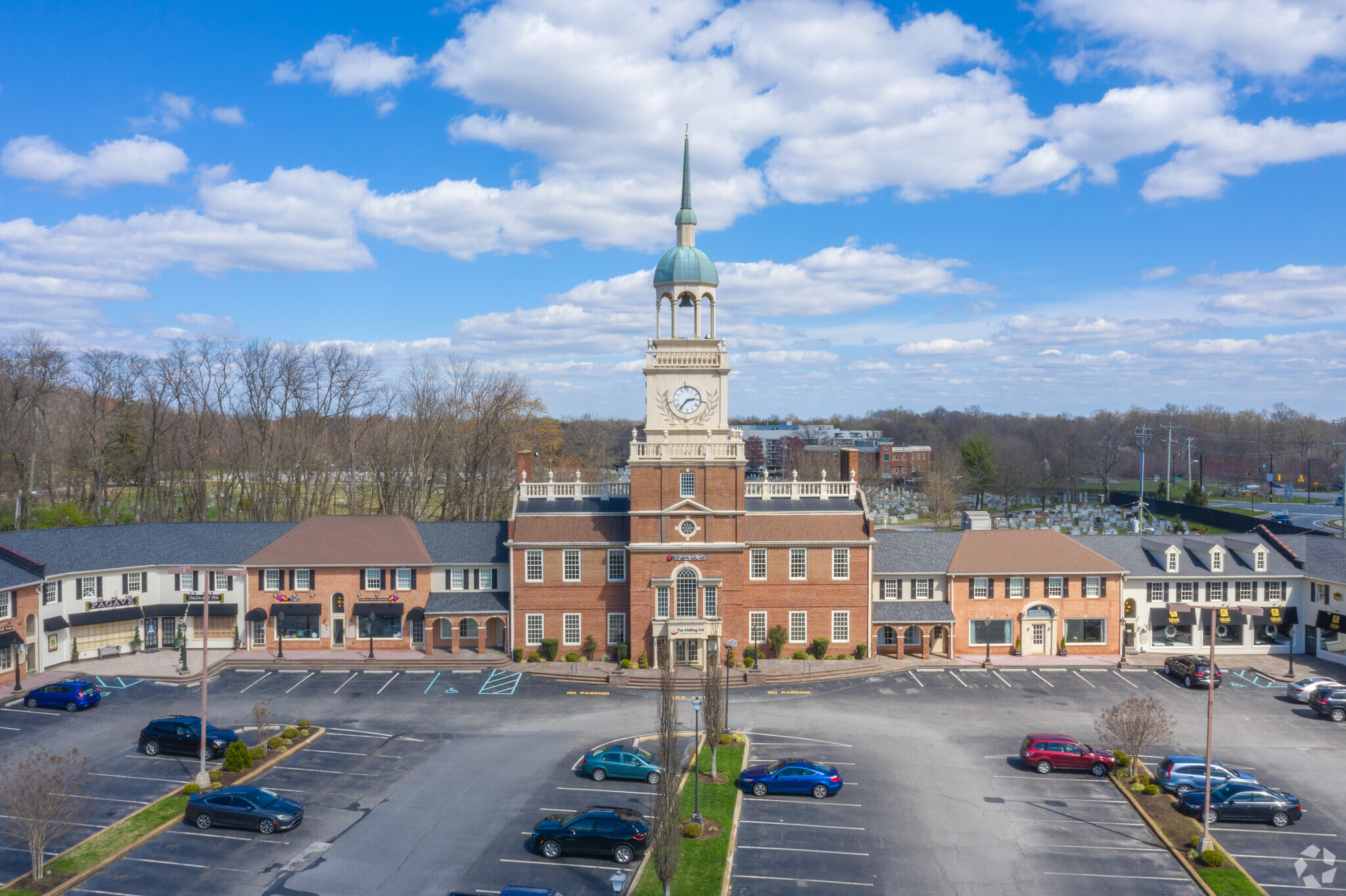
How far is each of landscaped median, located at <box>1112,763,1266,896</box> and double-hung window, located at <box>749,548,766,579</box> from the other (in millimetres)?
21531

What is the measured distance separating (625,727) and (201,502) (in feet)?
181

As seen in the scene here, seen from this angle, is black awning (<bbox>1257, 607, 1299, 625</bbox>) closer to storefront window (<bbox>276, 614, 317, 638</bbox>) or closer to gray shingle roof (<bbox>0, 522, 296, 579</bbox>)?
storefront window (<bbox>276, 614, 317, 638</bbox>)

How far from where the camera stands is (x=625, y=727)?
39.0m

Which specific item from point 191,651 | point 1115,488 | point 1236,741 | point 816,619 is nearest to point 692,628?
point 816,619

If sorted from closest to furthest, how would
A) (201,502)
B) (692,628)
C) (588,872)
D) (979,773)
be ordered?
(588,872), (979,773), (692,628), (201,502)

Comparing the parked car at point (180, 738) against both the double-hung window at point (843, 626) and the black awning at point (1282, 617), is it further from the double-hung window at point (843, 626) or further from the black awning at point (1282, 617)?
the black awning at point (1282, 617)

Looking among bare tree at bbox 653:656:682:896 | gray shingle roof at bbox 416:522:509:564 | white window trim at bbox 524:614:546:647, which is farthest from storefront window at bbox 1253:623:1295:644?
gray shingle roof at bbox 416:522:509:564

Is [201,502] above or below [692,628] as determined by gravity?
above

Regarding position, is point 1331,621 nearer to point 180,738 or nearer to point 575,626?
point 575,626

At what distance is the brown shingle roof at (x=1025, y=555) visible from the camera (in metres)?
52.0

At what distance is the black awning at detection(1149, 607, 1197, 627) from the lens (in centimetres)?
5234

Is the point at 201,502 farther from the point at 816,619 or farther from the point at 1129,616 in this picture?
the point at 1129,616

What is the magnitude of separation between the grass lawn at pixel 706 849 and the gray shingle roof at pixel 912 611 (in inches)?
768

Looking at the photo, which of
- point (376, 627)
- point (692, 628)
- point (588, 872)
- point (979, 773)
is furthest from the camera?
point (376, 627)
